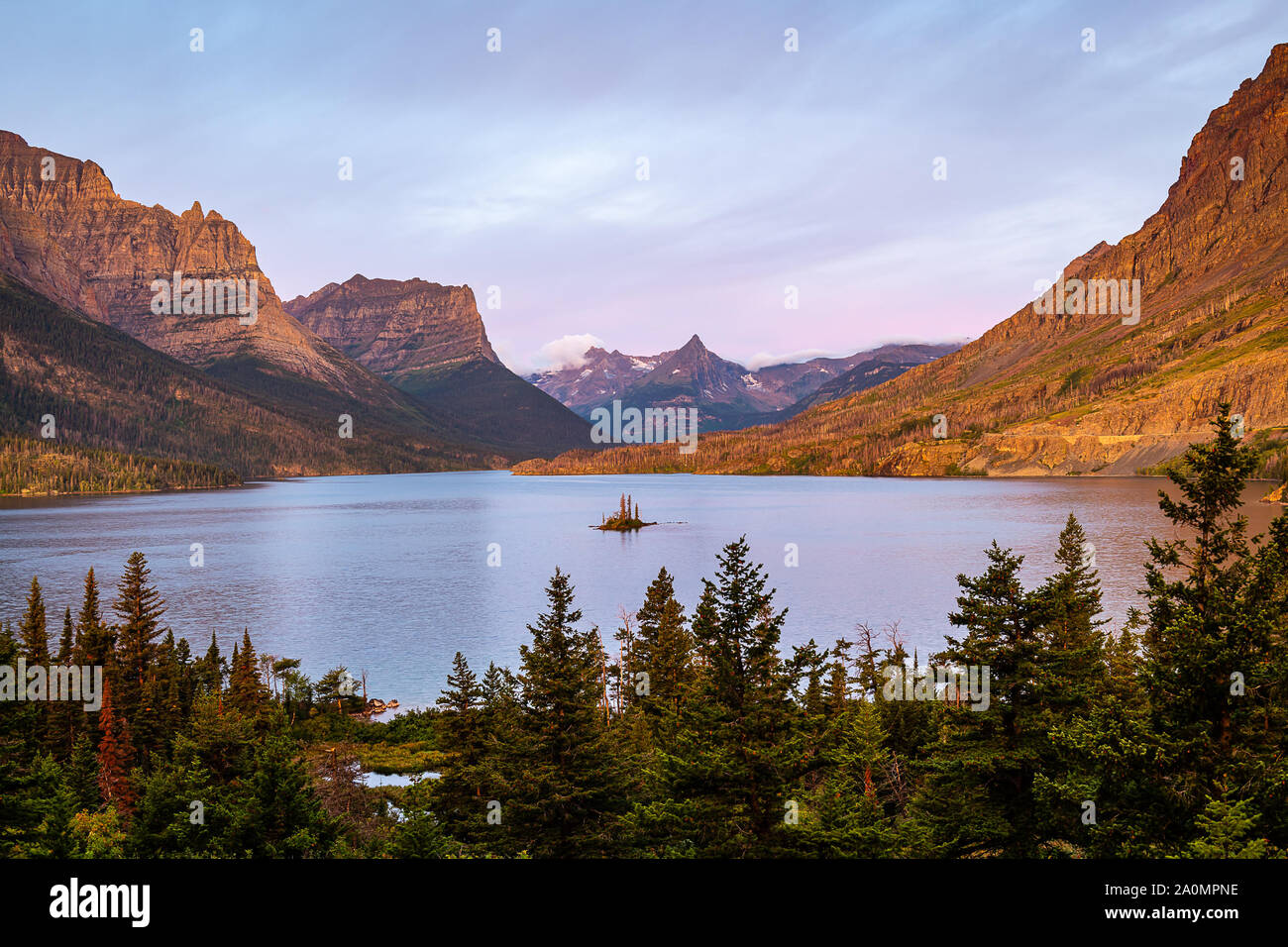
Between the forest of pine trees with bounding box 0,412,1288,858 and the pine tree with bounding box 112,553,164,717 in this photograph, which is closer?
the forest of pine trees with bounding box 0,412,1288,858

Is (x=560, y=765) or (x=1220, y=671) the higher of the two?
(x=1220, y=671)

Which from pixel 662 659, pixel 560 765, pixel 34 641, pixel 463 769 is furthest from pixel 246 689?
pixel 560 765

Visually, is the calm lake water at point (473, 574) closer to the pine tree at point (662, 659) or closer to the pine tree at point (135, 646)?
the pine tree at point (135, 646)

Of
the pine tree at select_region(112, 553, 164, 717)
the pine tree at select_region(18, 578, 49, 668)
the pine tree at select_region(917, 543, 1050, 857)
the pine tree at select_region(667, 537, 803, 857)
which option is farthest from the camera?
the pine tree at select_region(112, 553, 164, 717)

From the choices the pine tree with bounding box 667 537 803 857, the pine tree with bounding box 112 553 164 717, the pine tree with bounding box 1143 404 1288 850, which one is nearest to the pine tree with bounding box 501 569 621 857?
the pine tree with bounding box 667 537 803 857

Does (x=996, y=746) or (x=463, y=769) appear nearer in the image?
(x=996, y=746)

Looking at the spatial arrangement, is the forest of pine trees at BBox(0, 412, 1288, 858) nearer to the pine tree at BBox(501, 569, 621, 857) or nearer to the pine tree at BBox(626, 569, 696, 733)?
the pine tree at BBox(501, 569, 621, 857)

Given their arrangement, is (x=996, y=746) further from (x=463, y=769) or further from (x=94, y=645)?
(x=94, y=645)

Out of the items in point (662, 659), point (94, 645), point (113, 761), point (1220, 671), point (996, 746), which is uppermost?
point (1220, 671)

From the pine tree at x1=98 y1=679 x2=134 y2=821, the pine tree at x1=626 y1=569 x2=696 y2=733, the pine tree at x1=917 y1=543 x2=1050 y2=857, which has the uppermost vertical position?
the pine tree at x1=917 y1=543 x2=1050 y2=857

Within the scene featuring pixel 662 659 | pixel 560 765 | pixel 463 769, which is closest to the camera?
pixel 560 765

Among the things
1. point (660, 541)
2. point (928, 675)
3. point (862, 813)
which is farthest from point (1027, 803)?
point (660, 541)

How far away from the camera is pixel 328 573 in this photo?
134 m
